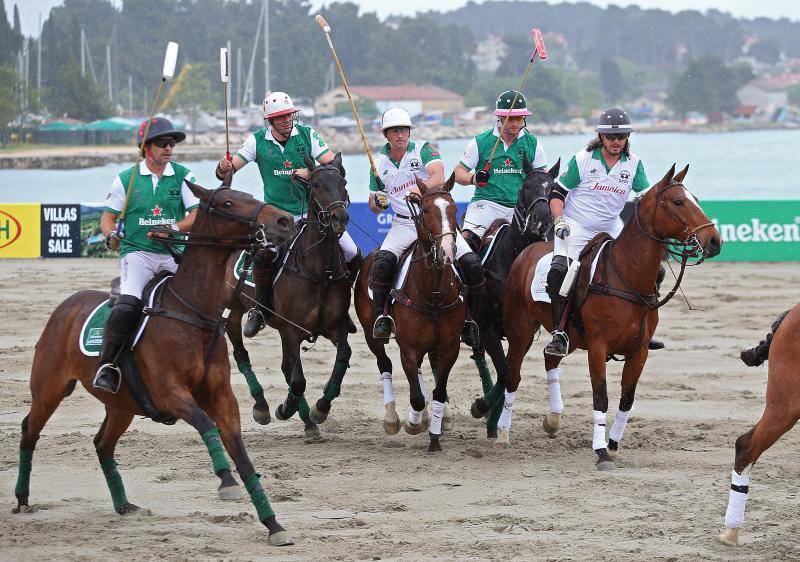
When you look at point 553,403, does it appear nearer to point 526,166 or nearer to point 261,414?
point 526,166

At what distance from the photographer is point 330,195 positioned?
31.6 ft

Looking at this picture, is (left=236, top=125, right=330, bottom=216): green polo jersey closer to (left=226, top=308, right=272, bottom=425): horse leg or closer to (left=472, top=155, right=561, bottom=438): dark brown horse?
(left=226, top=308, right=272, bottom=425): horse leg

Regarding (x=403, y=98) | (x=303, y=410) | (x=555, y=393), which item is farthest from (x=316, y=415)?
(x=403, y=98)

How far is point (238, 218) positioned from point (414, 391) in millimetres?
2988

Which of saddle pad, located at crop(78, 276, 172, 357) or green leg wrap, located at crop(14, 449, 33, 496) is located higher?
saddle pad, located at crop(78, 276, 172, 357)

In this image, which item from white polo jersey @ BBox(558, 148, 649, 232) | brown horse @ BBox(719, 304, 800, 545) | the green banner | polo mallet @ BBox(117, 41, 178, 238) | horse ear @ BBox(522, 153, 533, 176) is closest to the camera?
brown horse @ BBox(719, 304, 800, 545)

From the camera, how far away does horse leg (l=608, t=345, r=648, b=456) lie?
9398 mm

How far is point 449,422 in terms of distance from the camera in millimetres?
10578

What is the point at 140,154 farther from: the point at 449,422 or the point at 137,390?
the point at 449,422

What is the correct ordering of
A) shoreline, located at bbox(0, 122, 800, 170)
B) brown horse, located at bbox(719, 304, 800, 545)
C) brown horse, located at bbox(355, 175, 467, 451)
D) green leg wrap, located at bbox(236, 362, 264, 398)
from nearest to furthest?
brown horse, located at bbox(719, 304, 800, 545) → brown horse, located at bbox(355, 175, 467, 451) → green leg wrap, located at bbox(236, 362, 264, 398) → shoreline, located at bbox(0, 122, 800, 170)

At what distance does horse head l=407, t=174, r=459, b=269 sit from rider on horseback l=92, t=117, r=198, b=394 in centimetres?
189

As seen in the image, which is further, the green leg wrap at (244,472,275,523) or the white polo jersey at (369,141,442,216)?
the white polo jersey at (369,141,442,216)

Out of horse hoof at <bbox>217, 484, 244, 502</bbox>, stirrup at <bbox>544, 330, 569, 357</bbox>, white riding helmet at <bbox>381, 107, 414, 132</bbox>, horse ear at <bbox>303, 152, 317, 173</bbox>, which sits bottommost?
horse hoof at <bbox>217, 484, 244, 502</bbox>

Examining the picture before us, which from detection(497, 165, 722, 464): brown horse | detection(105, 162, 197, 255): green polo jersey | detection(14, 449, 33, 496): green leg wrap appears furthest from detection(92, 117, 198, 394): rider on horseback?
detection(497, 165, 722, 464): brown horse
